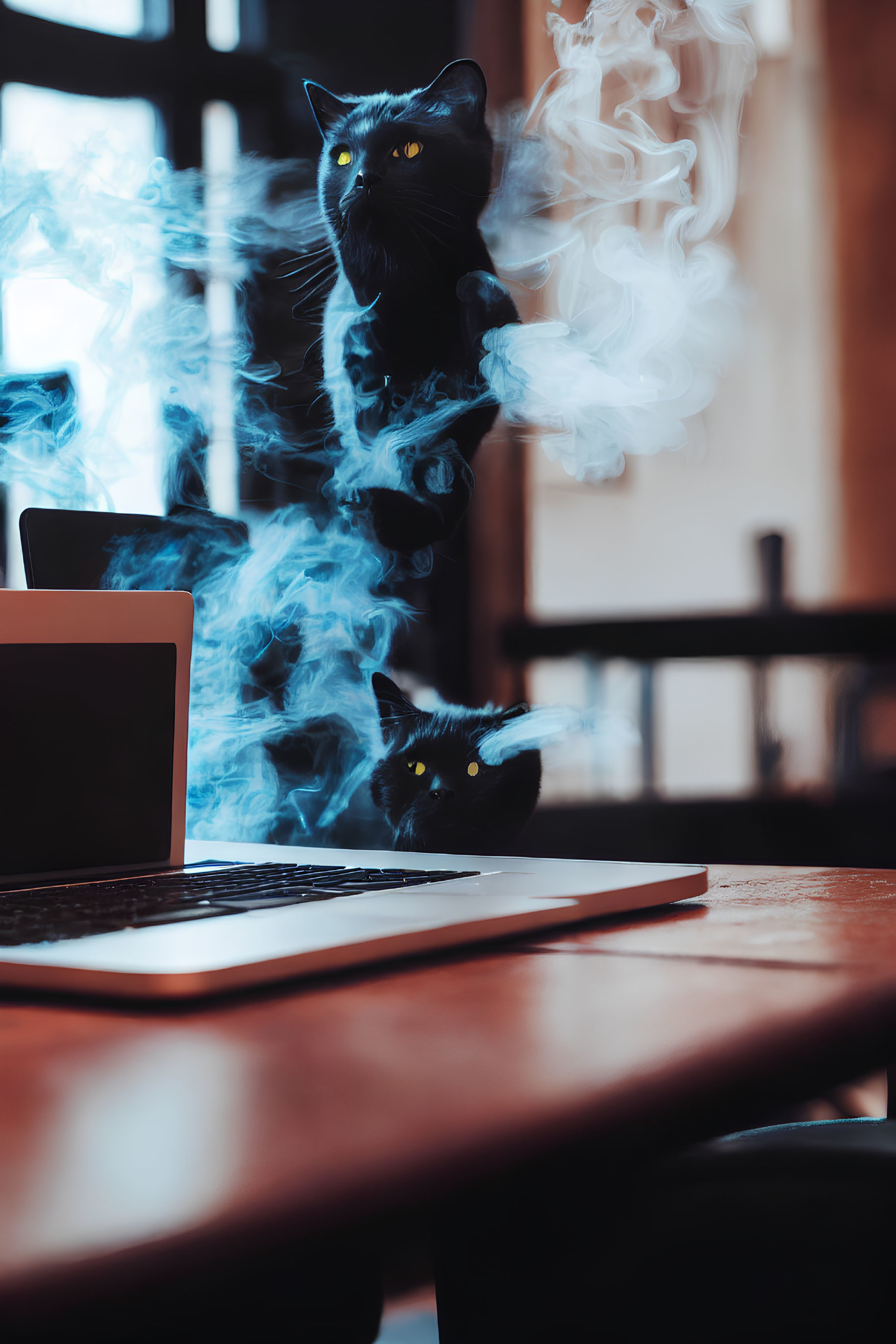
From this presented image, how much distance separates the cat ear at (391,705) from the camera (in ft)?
5.67

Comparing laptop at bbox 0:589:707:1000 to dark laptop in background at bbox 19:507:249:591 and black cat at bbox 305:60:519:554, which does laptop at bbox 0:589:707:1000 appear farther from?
black cat at bbox 305:60:519:554

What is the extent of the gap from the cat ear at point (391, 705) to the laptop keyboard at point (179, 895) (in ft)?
3.23

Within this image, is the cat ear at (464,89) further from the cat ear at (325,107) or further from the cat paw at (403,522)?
the cat paw at (403,522)

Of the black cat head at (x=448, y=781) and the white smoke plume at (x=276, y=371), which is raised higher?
the white smoke plume at (x=276, y=371)

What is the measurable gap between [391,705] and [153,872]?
3.19 ft

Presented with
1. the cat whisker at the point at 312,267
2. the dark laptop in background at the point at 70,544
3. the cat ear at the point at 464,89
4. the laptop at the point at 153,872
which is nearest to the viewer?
the laptop at the point at 153,872

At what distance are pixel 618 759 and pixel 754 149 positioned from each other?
748 mm

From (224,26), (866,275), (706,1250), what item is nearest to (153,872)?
(706,1250)

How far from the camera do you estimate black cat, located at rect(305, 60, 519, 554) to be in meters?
1.66

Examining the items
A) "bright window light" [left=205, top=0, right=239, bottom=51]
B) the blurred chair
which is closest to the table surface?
the blurred chair

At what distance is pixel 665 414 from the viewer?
5.12 ft

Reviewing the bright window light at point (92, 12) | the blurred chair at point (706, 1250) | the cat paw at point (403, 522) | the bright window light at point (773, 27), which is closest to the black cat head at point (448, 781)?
the cat paw at point (403, 522)

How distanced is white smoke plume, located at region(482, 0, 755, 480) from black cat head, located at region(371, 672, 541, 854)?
0.37m

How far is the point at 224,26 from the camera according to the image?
1.85m
